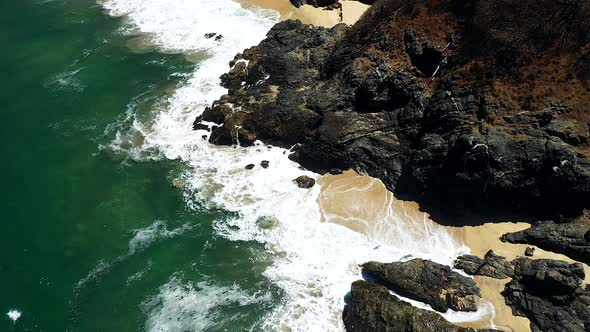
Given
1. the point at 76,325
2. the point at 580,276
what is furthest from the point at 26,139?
the point at 580,276

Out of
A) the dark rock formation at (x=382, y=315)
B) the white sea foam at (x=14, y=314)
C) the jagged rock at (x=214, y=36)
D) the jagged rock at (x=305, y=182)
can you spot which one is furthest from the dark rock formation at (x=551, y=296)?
the jagged rock at (x=214, y=36)

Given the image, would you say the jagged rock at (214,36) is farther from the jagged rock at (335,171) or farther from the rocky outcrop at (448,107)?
the jagged rock at (335,171)

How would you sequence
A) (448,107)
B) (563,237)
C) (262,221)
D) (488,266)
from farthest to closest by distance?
(262,221), (448,107), (488,266), (563,237)

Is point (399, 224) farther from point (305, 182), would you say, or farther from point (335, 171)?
point (305, 182)

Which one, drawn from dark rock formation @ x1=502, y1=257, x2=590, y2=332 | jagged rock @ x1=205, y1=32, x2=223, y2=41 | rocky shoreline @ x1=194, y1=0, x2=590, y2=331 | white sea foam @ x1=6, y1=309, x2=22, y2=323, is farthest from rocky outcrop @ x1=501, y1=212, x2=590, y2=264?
jagged rock @ x1=205, y1=32, x2=223, y2=41

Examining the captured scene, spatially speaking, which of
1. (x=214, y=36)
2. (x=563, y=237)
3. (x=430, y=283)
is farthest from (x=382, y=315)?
(x=214, y=36)

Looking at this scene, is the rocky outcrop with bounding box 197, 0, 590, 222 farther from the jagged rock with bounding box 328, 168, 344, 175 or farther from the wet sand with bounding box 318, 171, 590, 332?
the wet sand with bounding box 318, 171, 590, 332
